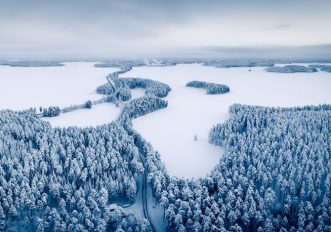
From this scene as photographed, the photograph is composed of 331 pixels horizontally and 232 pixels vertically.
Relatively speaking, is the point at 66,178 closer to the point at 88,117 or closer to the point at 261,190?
the point at 261,190

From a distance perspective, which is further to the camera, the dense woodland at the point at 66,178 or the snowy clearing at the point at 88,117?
the snowy clearing at the point at 88,117

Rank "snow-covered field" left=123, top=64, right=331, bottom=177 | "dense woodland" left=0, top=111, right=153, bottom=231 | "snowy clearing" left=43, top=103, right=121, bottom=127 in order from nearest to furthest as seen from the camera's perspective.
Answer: "dense woodland" left=0, top=111, right=153, bottom=231 < "snow-covered field" left=123, top=64, right=331, bottom=177 < "snowy clearing" left=43, top=103, right=121, bottom=127

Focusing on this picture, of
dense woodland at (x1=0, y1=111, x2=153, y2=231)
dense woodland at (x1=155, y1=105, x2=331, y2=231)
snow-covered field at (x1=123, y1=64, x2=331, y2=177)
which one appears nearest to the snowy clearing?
snow-covered field at (x1=123, y1=64, x2=331, y2=177)

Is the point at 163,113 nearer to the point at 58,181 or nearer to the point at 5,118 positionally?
the point at 5,118

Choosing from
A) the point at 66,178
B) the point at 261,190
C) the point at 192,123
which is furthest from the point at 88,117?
the point at 261,190

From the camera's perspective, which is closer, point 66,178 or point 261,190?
point 261,190

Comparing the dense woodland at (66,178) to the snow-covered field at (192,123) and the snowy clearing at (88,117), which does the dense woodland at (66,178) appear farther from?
the snowy clearing at (88,117)

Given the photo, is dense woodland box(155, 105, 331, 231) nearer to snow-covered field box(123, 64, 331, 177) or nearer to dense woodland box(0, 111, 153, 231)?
snow-covered field box(123, 64, 331, 177)

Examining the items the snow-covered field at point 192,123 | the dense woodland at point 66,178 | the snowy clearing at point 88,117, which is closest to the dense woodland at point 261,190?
the snow-covered field at point 192,123
